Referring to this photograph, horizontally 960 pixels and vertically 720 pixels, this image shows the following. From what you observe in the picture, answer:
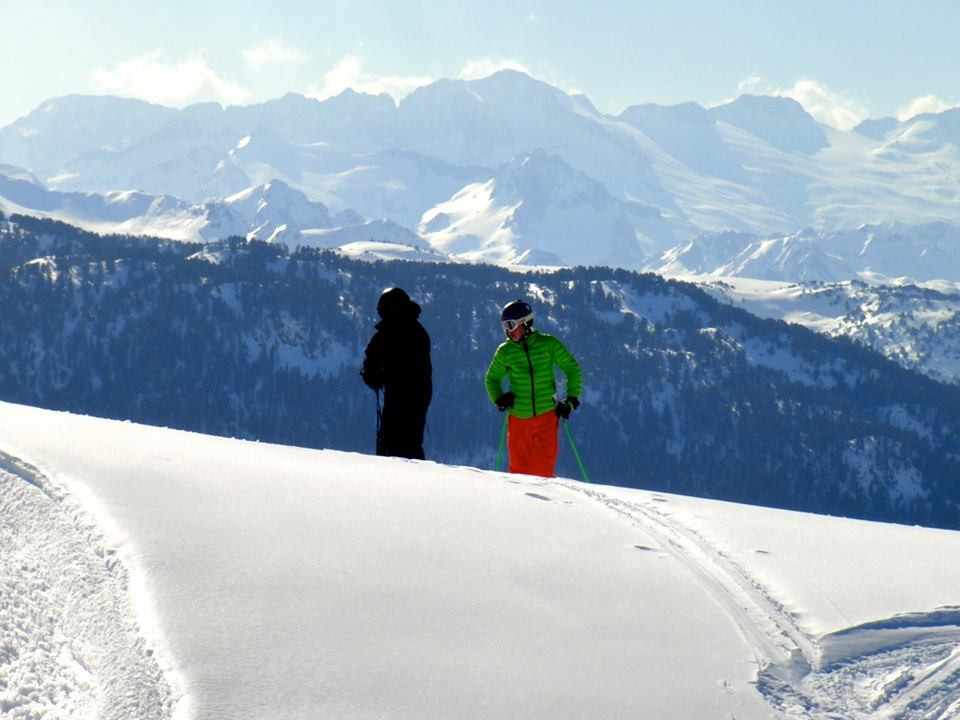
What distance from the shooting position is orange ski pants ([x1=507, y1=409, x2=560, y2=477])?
40.9 feet

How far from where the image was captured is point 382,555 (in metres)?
5.68

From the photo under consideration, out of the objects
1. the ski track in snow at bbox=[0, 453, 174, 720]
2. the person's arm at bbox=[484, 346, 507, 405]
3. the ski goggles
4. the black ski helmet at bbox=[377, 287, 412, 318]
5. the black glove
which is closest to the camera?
the ski track in snow at bbox=[0, 453, 174, 720]

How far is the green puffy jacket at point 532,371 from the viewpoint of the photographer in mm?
12188

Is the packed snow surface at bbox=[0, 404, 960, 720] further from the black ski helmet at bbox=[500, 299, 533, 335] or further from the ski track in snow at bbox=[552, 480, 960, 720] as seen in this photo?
the black ski helmet at bbox=[500, 299, 533, 335]

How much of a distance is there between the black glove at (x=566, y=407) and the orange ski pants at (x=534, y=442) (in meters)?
0.16

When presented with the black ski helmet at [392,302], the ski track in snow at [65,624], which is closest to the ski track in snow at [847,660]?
the ski track in snow at [65,624]

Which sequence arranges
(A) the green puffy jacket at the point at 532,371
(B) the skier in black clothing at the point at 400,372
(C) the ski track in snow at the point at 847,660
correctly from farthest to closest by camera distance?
(B) the skier in black clothing at the point at 400,372 < (A) the green puffy jacket at the point at 532,371 < (C) the ski track in snow at the point at 847,660

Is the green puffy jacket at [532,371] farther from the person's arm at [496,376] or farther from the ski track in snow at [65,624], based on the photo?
the ski track in snow at [65,624]

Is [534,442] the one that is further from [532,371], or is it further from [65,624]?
[65,624]

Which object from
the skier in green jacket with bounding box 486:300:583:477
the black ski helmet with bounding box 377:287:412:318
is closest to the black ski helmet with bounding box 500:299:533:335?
the skier in green jacket with bounding box 486:300:583:477

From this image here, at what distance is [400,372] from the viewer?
12.8 metres

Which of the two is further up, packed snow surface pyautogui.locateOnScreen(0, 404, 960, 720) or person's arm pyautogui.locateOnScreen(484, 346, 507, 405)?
person's arm pyautogui.locateOnScreen(484, 346, 507, 405)

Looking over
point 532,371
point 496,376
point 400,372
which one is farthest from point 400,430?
point 532,371

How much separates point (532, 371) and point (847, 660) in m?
7.41
